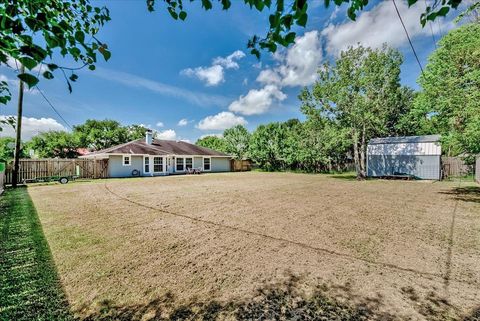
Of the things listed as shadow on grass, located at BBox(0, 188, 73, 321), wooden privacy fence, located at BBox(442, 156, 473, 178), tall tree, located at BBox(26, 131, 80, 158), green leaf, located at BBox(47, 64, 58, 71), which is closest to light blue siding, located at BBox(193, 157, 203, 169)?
tall tree, located at BBox(26, 131, 80, 158)

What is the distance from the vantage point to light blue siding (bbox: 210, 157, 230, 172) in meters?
32.3

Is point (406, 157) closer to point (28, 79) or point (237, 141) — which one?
point (237, 141)

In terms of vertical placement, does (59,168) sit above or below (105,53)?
below

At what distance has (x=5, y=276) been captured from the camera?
3309 mm

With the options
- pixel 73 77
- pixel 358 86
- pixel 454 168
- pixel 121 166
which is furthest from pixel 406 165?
pixel 121 166

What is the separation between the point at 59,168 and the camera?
18234mm

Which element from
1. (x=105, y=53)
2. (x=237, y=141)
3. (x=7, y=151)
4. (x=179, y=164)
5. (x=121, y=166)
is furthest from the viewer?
(x=237, y=141)

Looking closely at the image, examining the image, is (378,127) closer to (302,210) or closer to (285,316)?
(302,210)

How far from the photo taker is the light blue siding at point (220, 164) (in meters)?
32.3

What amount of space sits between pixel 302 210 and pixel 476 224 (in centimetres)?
461

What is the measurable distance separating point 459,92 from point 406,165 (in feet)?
46.7

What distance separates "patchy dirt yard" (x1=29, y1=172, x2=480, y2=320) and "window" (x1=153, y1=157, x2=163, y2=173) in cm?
1764

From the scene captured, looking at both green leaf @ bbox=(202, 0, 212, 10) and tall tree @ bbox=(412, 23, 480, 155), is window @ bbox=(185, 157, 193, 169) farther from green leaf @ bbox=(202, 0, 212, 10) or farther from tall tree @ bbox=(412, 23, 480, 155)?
green leaf @ bbox=(202, 0, 212, 10)

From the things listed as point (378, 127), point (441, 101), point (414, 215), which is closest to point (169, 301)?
→ point (414, 215)
